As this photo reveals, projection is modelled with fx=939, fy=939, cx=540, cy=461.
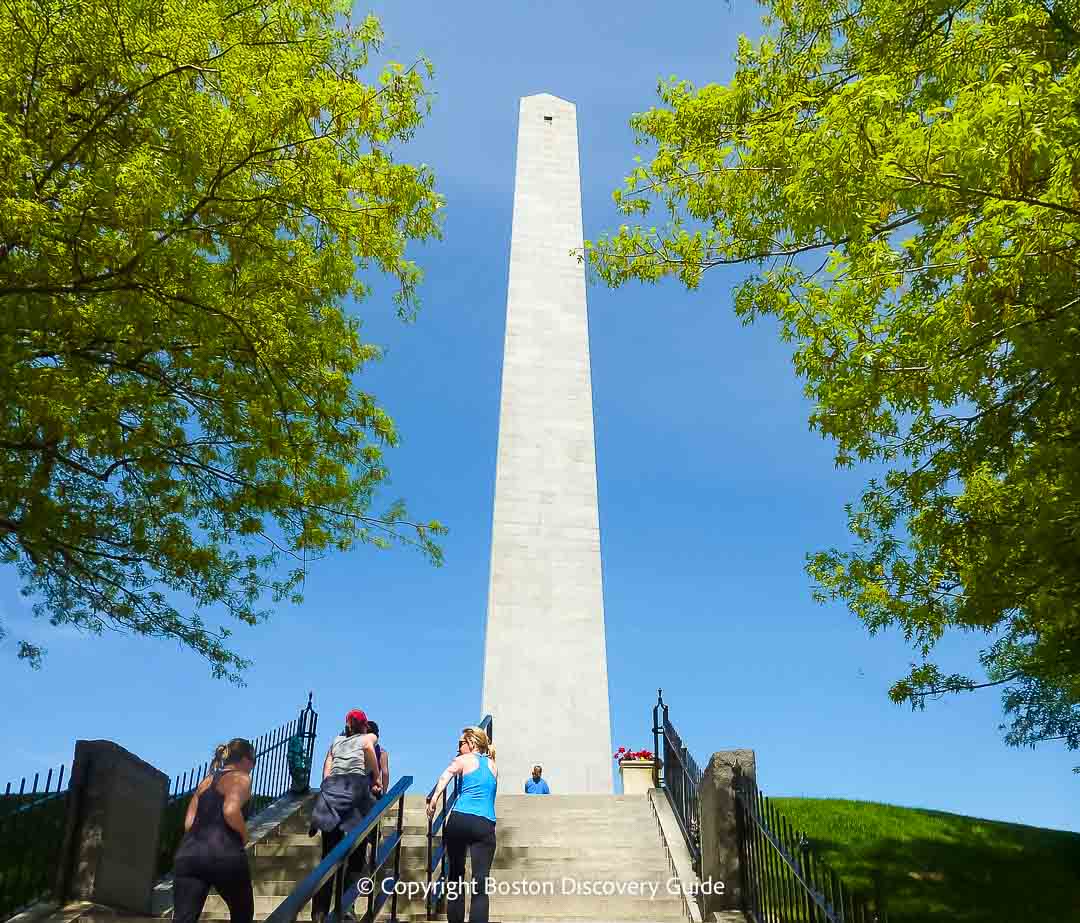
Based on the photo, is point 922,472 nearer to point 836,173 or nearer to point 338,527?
point 836,173

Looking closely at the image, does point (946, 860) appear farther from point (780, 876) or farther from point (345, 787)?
point (345, 787)

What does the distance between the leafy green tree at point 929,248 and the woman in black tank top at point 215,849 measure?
17.9 ft

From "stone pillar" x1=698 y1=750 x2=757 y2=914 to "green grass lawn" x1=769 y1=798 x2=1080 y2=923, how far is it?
432cm

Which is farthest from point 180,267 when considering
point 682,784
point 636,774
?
point 636,774

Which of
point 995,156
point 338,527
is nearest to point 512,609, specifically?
point 338,527

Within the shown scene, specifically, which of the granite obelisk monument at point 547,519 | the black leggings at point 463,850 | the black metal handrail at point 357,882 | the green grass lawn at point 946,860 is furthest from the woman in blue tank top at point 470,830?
the granite obelisk monument at point 547,519

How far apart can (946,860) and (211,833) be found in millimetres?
11339

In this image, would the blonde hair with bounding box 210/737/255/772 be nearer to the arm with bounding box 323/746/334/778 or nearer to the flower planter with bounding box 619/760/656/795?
the arm with bounding box 323/746/334/778

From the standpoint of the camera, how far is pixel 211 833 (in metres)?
5.33

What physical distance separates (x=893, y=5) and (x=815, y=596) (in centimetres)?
741

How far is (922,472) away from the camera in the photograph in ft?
28.4

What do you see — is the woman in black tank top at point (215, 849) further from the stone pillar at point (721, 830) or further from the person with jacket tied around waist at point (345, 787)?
the stone pillar at point (721, 830)

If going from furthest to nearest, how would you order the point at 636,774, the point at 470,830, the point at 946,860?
1. the point at 636,774
2. the point at 946,860
3. the point at 470,830

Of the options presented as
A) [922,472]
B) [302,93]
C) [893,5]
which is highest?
[893,5]
